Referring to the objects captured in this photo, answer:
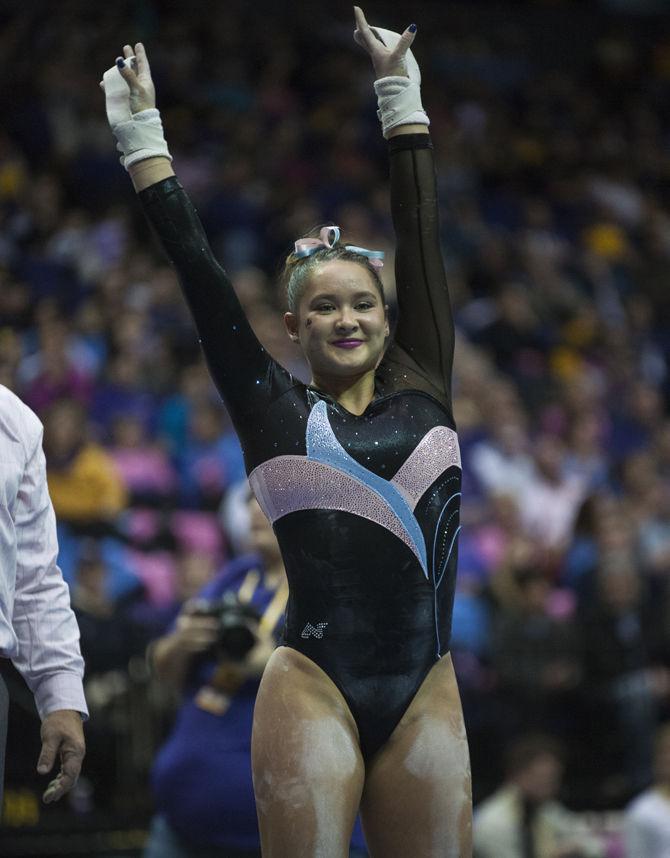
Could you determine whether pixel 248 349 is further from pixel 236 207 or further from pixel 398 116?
pixel 236 207

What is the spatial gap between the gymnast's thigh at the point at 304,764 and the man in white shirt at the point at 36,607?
42 cm

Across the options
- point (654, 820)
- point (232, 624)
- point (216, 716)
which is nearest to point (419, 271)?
point (232, 624)

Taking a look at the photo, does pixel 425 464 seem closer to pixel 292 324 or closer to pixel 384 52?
pixel 292 324

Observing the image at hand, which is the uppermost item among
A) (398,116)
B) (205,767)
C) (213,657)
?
(398,116)

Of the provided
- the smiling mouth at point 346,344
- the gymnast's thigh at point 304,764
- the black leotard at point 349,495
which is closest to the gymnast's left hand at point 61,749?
the gymnast's thigh at point 304,764

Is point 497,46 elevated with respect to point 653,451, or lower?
elevated

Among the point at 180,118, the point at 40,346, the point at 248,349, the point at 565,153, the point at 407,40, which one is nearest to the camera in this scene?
the point at 248,349

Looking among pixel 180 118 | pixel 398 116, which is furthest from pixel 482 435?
pixel 398 116

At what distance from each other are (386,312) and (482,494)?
5.77m

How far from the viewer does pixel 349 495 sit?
3.28m

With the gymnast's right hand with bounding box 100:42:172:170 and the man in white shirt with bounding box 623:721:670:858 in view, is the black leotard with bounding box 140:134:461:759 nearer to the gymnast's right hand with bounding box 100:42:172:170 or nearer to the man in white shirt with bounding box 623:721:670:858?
the gymnast's right hand with bounding box 100:42:172:170

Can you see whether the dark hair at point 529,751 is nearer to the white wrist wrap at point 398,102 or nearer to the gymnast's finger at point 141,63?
the white wrist wrap at point 398,102

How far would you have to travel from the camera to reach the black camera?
4891 mm

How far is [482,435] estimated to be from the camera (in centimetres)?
970
